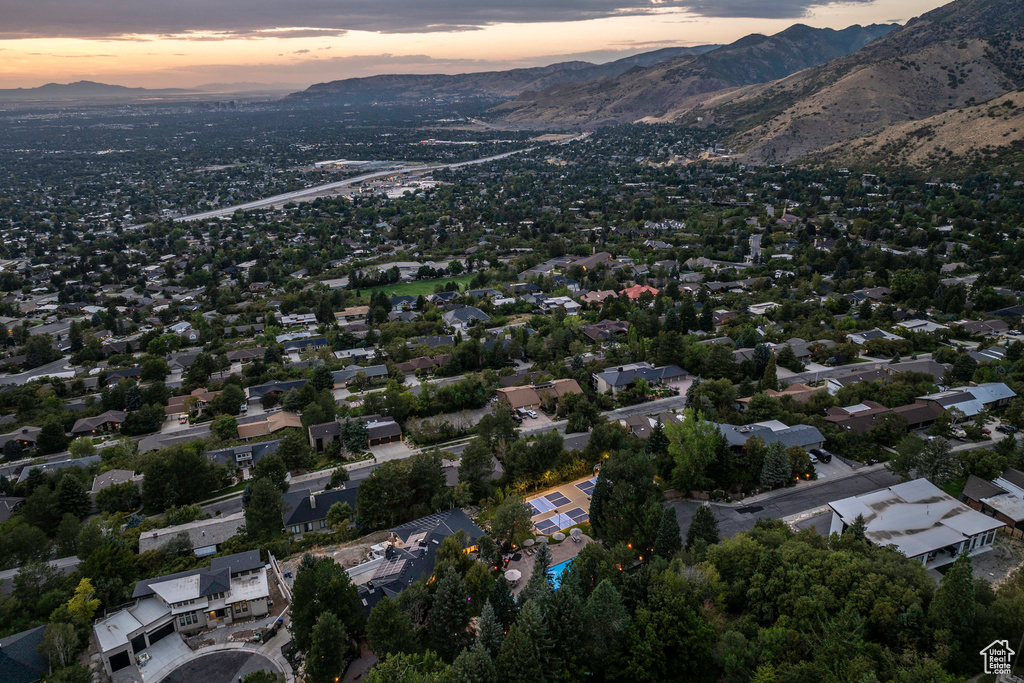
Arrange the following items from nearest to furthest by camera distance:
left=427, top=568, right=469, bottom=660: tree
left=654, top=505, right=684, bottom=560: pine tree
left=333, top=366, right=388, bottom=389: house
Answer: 1. left=427, top=568, right=469, bottom=660: tree
2. left=654, top=505, right=684, bottom=560: pine tree
3. left=333, top=366, right=388, bottom=389: house

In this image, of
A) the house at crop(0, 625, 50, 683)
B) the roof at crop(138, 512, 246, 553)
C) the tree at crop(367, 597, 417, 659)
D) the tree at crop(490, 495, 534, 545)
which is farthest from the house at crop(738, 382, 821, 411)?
the house at crop(0, 625, 50, 683)

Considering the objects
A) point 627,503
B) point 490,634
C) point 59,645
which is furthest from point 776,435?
point 59,645

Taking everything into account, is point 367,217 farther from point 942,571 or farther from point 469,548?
point 942,571

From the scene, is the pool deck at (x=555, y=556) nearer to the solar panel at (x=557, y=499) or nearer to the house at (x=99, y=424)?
the solar panel at (x=557, y=499)

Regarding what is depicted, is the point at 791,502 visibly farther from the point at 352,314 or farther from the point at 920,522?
the point at 352,314

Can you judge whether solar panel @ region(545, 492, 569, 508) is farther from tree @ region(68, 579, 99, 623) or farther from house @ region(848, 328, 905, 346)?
house @ region(848, 328, 905, 346)

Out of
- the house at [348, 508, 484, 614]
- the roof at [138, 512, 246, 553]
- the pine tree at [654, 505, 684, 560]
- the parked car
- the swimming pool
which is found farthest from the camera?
the parked car
